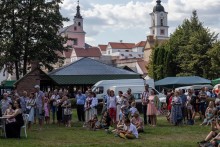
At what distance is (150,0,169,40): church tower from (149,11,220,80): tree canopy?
77.9 meters

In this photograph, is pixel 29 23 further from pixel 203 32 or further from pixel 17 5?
pixel 203 32

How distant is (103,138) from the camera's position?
1433 centimetres

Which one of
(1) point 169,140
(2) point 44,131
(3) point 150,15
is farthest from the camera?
(3) point 150,15

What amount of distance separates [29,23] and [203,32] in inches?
929

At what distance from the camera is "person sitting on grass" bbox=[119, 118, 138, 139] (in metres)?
14.3

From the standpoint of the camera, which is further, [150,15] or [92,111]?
[150,15]

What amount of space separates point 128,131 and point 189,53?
141ft

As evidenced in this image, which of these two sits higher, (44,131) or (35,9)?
(35,9)

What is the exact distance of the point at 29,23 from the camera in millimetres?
42969

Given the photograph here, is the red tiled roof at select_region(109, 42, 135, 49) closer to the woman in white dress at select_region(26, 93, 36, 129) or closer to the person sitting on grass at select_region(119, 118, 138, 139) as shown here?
the woman in white dress at select_region(26, 93, 36, 129)

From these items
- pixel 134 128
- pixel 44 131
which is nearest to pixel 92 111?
pixel 44 131

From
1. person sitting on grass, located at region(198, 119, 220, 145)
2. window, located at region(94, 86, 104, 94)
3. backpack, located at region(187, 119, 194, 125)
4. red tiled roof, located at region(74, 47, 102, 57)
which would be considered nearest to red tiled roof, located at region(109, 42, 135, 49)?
red tiled roof, located at region(74, 47, 102, 57)

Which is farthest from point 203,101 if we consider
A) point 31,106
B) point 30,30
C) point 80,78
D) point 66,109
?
point 30,30

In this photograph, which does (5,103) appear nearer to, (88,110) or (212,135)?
(88,110)
